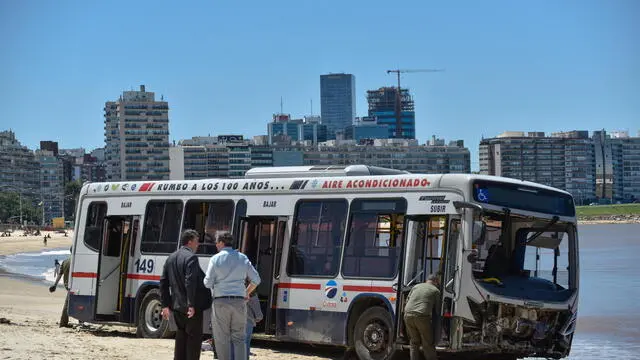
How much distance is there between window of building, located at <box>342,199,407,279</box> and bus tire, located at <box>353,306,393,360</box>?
551 millimetres

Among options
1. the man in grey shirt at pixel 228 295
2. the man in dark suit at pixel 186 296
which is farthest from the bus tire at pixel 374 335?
the man in dark suit at pixel 186 296

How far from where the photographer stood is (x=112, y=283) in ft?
70.2

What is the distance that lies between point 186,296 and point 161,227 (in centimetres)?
760

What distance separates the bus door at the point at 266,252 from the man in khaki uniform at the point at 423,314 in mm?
3230

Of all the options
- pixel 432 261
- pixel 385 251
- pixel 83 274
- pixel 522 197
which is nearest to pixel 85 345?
pixel 83 274

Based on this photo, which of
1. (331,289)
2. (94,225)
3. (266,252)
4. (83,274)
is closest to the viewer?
(331,289)

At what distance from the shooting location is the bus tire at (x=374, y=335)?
16.8 m

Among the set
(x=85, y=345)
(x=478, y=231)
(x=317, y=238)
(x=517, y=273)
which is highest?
(x=478, y=231)

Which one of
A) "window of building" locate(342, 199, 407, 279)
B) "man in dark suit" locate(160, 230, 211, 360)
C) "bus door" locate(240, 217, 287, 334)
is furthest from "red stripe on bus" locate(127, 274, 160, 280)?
"man in dark suit" locate(160, 230, 211, 360)

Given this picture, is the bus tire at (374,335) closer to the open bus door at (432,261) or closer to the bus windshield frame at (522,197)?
the open bus door at (432,261)

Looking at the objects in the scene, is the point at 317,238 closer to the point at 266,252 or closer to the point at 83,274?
the point at 266,252

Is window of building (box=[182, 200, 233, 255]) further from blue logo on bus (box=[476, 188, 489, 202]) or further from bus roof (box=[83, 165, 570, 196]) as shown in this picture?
blue logo on bus (box=[476, 188, 489, 202])

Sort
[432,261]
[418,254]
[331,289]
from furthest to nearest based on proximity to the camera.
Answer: [331,289]
[418,254]
[432,261]

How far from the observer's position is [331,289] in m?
17.6
